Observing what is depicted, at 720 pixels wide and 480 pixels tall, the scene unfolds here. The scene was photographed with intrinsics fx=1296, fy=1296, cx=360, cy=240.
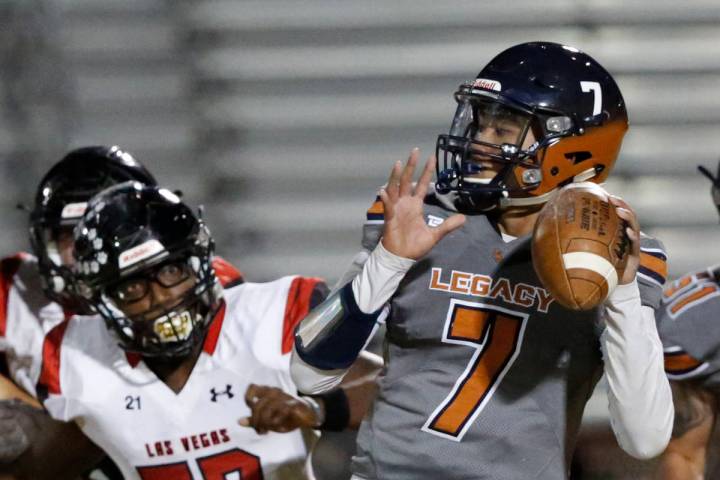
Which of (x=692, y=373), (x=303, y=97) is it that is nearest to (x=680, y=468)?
(x=692, y=373)

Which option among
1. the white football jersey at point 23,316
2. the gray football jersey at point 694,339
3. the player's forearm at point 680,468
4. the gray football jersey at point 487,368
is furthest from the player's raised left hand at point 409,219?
the white football jersey at point 23,316

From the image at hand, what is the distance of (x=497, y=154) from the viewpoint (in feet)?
7.27

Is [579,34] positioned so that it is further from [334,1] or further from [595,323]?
[595,323]

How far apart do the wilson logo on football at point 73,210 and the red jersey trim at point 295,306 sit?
2.42 ft

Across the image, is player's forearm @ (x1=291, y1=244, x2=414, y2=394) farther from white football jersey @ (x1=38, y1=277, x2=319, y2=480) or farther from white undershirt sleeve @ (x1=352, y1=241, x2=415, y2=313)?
white football jersey @ (x1=38, y1=277, x2=319, y2=480)

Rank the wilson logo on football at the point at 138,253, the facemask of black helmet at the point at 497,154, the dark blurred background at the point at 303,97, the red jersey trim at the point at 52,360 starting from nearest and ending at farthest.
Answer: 1. the facemask of black helmet at the point at 497,154
2. the wilson logo on football at the point at 138,253
3. the red jersey trim at the point at 52,360
4. the dark blurred background at the point at 303,97

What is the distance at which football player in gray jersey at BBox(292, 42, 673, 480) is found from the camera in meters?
2.15

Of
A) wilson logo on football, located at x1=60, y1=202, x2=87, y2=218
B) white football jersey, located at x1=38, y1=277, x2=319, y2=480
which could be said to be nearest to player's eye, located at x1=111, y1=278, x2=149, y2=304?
white football jersey, located at x1=38, y1=277, x2=319, y2=480

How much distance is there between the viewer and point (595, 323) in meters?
2.17

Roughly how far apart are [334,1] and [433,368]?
2639 millimetres

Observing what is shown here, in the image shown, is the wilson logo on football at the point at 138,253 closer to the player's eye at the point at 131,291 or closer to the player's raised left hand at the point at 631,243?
the player's eye at the point at 131,291

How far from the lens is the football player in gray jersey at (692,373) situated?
2.78 meters

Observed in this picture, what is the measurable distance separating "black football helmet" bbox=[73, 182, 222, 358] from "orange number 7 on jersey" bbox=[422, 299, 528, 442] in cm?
79

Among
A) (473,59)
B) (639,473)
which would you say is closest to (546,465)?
(639,473)
